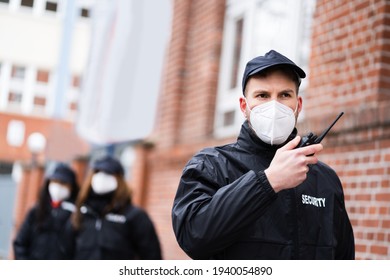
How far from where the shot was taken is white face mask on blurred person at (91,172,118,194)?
16.6 feet

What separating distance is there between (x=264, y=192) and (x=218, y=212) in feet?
0.49

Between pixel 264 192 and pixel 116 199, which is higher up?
pixel 264 192

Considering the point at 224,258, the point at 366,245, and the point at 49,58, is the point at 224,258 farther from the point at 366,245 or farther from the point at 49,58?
the point at 49,58

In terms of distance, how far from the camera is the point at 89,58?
25.2 ft

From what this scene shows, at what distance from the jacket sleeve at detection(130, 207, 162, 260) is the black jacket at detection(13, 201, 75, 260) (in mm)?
716

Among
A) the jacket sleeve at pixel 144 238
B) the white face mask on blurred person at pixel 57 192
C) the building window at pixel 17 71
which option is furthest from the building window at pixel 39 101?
the jacket sleeve at pixel 144 238

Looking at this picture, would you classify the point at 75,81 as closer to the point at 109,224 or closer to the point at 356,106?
the point at 109,224

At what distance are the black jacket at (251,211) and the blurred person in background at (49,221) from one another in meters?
3.20

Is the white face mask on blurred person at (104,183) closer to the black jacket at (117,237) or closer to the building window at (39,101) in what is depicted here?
the black jacket at (117,237)

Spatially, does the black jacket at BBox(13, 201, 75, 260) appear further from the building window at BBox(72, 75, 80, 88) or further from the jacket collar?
the jacket collar

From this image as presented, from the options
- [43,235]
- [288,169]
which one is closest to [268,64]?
[288,169]

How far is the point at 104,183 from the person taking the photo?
16.6 feet

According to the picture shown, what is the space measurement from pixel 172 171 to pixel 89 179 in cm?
182

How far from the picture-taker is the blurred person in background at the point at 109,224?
16.1ft
